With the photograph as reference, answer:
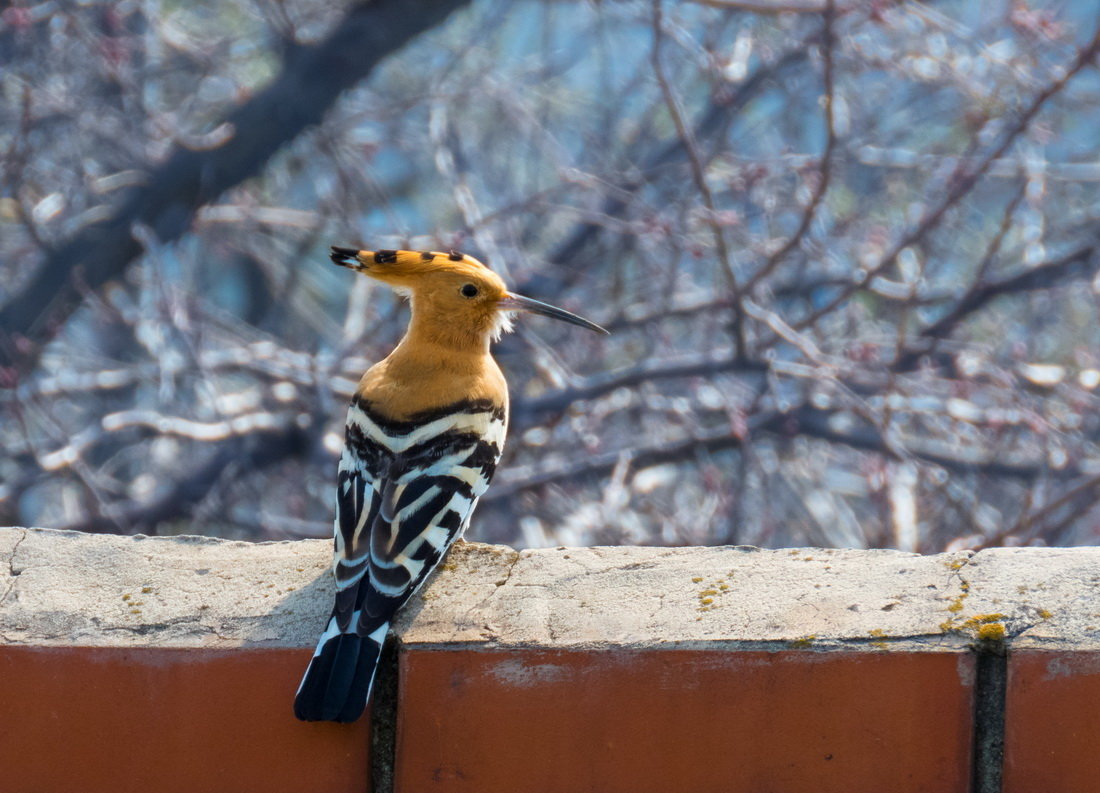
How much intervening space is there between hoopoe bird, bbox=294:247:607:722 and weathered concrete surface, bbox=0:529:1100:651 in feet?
0.18

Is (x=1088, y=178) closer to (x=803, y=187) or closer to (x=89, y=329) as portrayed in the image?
(x=803, y=187)

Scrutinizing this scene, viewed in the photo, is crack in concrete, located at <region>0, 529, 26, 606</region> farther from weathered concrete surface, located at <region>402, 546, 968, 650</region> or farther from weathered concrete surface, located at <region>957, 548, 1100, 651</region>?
weathered concrete surface, located at <region>957, 548, 1100, 651</region>

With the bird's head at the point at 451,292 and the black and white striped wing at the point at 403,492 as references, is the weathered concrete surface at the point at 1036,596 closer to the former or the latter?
the black and white striped wing at the point at 403,492

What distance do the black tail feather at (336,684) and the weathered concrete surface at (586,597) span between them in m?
0.10

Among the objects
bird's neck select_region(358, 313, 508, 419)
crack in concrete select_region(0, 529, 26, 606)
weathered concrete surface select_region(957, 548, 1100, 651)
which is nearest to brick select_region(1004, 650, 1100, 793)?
weathered concrete surface select_region(957, 548, 1100, 651)

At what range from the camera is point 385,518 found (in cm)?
202

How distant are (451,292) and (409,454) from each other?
0.66m

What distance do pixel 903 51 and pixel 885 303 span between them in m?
0.82

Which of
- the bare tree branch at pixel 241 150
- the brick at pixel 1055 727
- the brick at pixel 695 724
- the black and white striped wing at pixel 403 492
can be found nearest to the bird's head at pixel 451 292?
the black and white striped wing at pixel 403 492

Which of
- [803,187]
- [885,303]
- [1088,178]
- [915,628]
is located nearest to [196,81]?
[803,187]

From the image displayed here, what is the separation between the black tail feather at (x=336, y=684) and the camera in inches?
56.4

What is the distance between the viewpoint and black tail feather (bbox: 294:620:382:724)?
1.43m

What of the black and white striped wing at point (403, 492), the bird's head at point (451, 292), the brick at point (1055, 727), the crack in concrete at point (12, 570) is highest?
the bird's head at point (451, 292)

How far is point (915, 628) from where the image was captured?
59.1 inches
